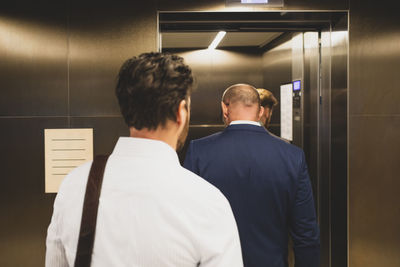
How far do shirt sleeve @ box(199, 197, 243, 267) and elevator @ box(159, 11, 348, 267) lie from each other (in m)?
2.43

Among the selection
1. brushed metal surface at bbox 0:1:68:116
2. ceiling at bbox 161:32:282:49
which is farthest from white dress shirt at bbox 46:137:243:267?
ceiling at bbox 161:32:282:49

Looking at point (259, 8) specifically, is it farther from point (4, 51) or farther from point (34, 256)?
point (34, 256)

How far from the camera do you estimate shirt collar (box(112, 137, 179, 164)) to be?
1.01 metres

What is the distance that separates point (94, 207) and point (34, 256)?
2.53m

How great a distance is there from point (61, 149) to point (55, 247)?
7.09 feet

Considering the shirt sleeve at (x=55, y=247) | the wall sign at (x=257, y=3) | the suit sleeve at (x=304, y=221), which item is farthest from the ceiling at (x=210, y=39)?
the shirt sleeve at (x=55, y=247)

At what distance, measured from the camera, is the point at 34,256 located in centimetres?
309

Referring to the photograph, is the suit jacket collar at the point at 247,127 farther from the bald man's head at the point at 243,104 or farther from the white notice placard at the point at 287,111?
the white notice placard at the point at 287,111

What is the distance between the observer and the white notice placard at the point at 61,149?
10.0 feet

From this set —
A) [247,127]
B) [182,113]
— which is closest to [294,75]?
[247,127]

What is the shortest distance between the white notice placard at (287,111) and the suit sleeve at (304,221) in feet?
6.05

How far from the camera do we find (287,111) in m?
4.02

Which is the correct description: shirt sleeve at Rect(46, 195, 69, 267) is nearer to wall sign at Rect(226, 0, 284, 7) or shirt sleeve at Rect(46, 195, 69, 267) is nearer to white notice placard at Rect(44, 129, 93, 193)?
white notice placard at Rect(44, 129, 93, 193)

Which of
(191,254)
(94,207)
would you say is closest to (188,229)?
(191,254)
